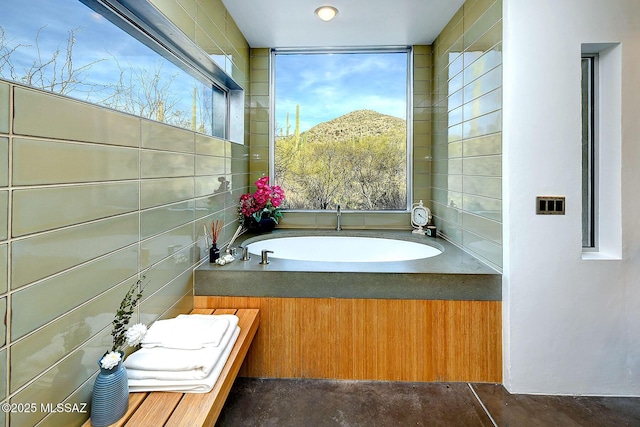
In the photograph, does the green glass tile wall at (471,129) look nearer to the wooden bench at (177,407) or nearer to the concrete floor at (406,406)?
the concrete floor at (406,406)

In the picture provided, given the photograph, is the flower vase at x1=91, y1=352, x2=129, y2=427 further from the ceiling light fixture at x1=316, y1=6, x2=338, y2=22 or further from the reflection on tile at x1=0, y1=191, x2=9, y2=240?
the ceiling light fixture at x1=316, y1=6, x2=338, y2=22

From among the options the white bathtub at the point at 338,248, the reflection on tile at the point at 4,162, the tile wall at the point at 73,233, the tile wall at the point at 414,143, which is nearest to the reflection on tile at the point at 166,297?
the tile wall at the point at 73,233

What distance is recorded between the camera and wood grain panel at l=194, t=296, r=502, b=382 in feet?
6.23

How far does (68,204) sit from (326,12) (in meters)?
2.23

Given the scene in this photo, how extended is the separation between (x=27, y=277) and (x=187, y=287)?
Answer: 40.6 inches

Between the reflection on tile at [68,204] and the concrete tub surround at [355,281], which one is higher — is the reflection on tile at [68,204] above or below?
above

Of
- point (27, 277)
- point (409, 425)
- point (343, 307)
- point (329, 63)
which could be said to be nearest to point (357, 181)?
point (329, 63)

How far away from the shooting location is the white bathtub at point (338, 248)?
2.98 meters

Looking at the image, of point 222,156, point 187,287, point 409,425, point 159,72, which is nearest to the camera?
point 409,425

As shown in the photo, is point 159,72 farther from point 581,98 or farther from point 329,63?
point 581,98

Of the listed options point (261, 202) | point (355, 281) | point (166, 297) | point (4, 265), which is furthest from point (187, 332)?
point (261, 202)

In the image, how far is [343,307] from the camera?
75.5 inches

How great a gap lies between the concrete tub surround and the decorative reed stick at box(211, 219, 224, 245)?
247 mm

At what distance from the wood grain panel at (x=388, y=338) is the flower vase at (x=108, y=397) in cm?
92
